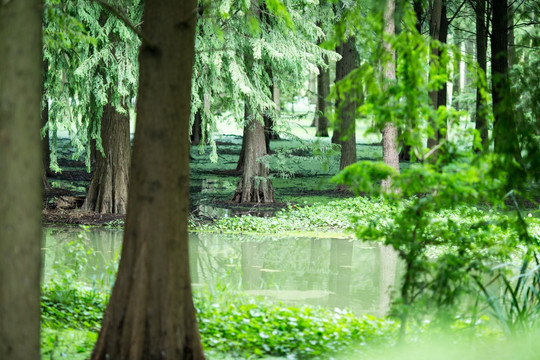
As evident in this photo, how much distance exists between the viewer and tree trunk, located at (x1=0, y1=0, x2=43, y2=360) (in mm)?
4152

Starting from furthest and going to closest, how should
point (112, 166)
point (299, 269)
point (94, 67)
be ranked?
1. point (112, 166)
2. point (94, 67)
3. point (299, 269)

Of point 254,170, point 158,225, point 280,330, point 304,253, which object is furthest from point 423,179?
point 254,170

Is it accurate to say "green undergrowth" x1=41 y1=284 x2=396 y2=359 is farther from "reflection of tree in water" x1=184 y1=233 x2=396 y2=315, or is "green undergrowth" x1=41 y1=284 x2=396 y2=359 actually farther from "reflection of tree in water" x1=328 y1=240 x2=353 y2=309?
"reflection of tree in water" x1=328 y1=240 x2=353 y2=309

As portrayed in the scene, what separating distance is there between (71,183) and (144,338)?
18.4m

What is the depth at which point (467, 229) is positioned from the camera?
6.24m

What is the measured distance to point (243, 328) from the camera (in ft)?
21.7

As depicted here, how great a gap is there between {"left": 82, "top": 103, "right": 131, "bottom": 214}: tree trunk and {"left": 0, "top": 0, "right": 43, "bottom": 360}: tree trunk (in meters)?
11.4

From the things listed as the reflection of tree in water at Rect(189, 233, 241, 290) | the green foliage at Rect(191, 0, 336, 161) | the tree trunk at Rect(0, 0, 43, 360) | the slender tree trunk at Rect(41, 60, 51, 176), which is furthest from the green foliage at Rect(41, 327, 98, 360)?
the slender tree trunk at Rect(41, 60, 51, 176)

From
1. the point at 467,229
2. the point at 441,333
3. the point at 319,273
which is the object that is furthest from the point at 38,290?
the point at 319,273

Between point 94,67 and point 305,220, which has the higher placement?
point 94,67

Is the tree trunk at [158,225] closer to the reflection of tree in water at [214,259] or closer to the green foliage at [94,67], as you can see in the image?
the reflection of tree in water at [214,259]

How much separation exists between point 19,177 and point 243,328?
3074 mm

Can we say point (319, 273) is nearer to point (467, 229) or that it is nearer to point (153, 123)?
point (467, 229)

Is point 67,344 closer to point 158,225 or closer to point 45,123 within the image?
point 158,225
